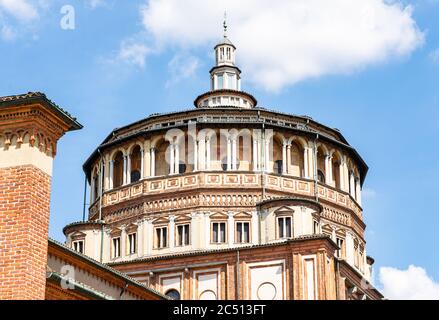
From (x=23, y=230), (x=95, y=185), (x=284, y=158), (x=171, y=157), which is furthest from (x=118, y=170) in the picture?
(x=23, y=230)

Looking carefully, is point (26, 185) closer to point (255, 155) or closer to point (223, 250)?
point (223, 250)

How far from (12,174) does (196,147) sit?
1192 inches

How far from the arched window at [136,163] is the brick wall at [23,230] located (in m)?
31.5

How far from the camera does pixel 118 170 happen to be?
54.2 metres

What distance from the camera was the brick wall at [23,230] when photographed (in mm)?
19953

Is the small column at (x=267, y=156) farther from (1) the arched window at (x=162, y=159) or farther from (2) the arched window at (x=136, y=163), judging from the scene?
(2) the arched window at (x=136, y=163)

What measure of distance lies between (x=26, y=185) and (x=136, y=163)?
32427 millimetres

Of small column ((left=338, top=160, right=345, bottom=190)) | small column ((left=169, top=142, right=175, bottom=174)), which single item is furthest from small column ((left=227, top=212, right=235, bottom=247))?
small column ((left=338, top=160, right=345, bottom=190))

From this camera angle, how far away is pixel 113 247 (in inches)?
2019

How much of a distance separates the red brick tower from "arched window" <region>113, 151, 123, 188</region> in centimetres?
3170

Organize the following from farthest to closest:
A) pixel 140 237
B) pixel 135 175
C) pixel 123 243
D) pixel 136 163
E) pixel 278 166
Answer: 1. pixel 136 163
2. pixel 135 175
3. pixel 278 166
4. pixel 123 243
5. pixel 140 237

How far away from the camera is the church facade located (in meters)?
45.6
